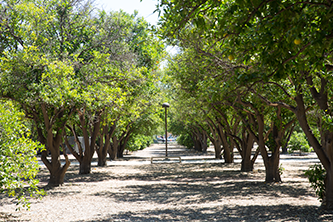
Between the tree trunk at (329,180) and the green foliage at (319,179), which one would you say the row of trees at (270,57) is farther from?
the green foliage at (319,179)

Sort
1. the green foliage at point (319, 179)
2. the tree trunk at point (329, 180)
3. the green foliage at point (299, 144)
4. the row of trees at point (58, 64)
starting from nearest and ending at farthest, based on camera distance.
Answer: the tree trunk at point (329, 180) → the green foliage at point (319, 179) → the row of trees at point (58, 64) → the green foliage at point (299, 144)

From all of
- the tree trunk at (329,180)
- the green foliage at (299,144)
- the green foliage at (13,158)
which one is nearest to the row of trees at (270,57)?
the tree trunk at (329,180)

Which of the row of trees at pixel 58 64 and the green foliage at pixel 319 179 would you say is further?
the row of trees at pixel 58 64

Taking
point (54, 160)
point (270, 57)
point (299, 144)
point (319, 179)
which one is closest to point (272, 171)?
point (319, 179)

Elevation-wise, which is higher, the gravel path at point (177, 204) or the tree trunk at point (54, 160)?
the tree trunk at point (54, 160)

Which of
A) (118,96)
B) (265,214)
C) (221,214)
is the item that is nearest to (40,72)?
(118,96)

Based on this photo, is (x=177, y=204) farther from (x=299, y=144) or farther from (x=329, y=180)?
(x=299, y=144)

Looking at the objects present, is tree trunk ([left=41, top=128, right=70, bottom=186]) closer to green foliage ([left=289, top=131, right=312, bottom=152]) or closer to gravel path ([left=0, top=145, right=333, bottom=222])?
gravel path ([left=0, top=145, right=333, bottom=222])

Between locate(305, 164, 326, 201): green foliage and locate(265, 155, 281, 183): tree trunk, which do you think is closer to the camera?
locate(305, 164, 326, 201): green foliage

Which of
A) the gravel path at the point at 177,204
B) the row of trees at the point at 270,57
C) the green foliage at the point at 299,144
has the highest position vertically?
the row of trees at the point at 270,57

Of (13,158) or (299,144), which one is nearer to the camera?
(13,158)

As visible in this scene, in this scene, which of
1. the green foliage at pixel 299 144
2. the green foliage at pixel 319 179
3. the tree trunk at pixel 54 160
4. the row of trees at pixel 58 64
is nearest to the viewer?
the green foliage at pixel 319 179

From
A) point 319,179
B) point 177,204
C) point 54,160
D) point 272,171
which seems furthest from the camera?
point 272,171

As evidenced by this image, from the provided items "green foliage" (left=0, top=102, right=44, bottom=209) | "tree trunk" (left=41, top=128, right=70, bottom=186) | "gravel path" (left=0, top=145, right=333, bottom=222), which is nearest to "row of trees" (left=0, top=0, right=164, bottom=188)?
"tree trunk" (left=41, top=128, right=70, bottom=186)
